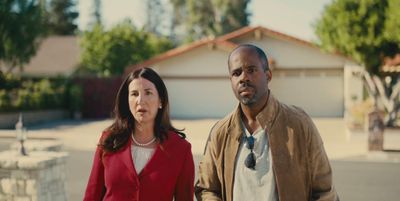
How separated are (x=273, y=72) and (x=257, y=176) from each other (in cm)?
2507

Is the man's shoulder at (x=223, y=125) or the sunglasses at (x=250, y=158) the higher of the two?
the man's shoulder at (x=223, y=125)

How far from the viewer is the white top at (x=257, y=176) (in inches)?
94.3

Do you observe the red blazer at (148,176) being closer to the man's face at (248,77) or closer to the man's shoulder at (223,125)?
→ the man's shoulder at (223,125)

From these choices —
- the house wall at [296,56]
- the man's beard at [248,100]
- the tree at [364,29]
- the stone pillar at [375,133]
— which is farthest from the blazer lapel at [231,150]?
the house wall at [296,56]

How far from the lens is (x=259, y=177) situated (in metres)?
2.41

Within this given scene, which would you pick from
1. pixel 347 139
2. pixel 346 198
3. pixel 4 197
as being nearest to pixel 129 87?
pixel 4 197

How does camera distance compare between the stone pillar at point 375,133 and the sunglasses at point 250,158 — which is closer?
the sunglasses at point 250,158

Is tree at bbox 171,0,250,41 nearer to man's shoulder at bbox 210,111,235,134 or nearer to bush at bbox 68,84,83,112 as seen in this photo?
bush at bbox 68,84,83,112

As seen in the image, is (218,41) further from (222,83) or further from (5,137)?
(5,137)

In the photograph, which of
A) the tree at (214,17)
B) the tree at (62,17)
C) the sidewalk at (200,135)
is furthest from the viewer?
the tree at (62,17)

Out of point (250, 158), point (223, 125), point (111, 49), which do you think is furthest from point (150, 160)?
point (111, 49)

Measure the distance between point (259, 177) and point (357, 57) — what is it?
16.6 m

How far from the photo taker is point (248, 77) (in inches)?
93.0

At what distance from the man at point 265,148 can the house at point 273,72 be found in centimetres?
2407
